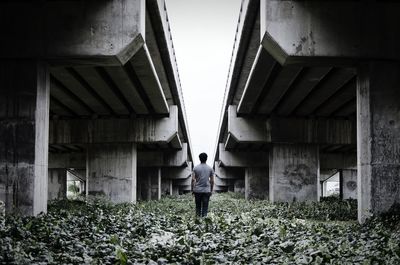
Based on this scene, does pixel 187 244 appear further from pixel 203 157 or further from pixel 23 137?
pixel 203 157

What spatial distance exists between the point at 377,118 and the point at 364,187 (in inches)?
63.8

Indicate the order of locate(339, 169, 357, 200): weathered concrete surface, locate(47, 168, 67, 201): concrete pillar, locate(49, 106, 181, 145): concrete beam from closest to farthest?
1. locate(49, 106, 181, 145): concrete beam
2. locate(339, 169, 357, 200): weathered concrete surface
3. locate(47, 168, 67, 201): concrete pillar

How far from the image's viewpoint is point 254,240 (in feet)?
30.5

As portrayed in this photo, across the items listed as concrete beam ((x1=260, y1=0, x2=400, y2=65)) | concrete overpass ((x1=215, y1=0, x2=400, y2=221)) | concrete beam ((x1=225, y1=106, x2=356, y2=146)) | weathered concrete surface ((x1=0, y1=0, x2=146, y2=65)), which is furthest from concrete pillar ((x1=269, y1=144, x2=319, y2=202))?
weathered concrete surface ((x1=0, y1=0, x2=146, y2=65))

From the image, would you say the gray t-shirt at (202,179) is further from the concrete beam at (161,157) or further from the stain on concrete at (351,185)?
the stain on concrete at (351,185)

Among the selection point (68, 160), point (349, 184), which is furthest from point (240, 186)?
point (68, 160)

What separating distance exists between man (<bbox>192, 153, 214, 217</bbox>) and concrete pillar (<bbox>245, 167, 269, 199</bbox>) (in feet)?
80.1

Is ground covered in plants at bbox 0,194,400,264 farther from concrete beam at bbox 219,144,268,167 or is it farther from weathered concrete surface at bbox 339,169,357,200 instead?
weathered concrete surface at bbox 339,169,357,200

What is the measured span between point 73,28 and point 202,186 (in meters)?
5.64

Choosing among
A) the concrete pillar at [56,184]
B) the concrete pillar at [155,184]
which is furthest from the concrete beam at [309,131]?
the concrete pillar at [56,184]

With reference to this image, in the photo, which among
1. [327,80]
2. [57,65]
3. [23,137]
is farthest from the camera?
[327,80]

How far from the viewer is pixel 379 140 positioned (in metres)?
12.3

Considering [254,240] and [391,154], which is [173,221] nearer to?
[254,240]

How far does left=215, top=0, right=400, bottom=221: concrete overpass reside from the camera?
12000mm
